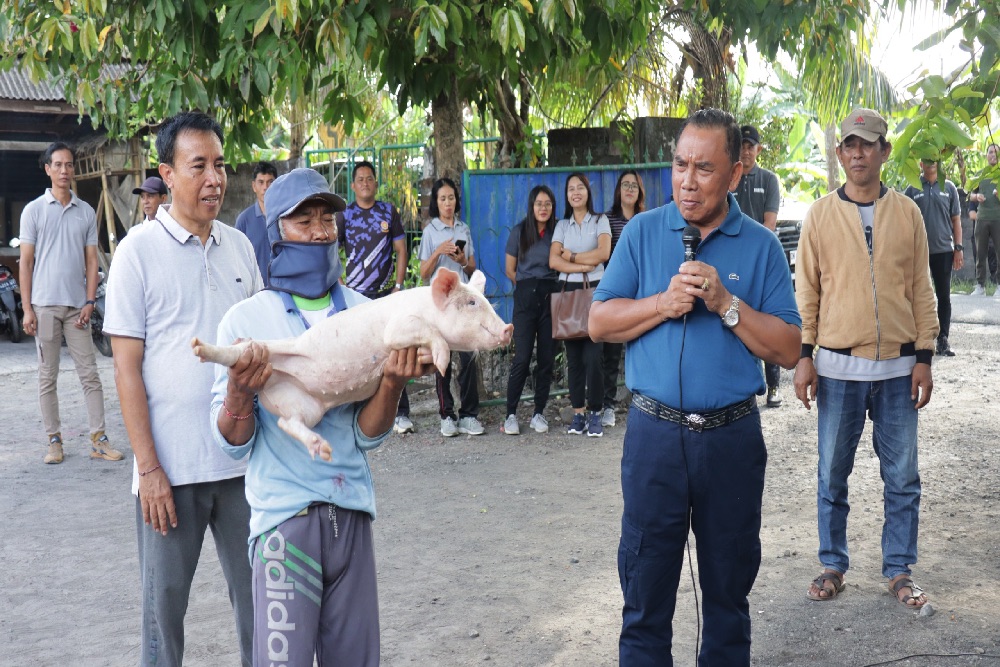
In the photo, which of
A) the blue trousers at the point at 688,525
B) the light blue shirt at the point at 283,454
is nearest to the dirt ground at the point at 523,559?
the blue trousers at the point at 688,525

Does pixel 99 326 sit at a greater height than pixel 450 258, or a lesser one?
lesser

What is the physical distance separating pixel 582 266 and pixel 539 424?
1388mm

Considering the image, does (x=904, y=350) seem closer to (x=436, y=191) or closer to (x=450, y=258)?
(x=450, y=258)

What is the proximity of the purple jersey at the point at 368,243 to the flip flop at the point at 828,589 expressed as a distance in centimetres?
454

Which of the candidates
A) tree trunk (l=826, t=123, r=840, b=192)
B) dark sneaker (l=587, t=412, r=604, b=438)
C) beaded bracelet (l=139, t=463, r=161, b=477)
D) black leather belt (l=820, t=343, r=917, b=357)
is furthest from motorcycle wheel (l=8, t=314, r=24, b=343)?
tree trunk (l=826, t=123, r=840, b=192)

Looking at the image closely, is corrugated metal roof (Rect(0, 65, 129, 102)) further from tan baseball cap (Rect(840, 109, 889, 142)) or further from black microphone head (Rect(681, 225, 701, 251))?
black microphone head (Rect(681, 225, 701, 251))

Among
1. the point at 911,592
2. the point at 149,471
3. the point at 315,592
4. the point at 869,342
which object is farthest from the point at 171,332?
the point at 911,592

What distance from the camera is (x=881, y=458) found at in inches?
183

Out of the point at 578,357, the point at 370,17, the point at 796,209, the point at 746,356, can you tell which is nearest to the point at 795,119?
the point at 796,209

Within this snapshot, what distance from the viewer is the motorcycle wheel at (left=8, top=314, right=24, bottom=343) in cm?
1373

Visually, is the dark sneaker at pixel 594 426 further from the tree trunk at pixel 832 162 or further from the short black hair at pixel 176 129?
the tree trunk at pixel 832 162

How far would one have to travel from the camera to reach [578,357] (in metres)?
7.97

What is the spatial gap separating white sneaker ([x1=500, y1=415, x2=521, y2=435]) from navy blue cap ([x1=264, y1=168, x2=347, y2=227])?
5.48 meters

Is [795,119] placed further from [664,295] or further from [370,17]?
[664,295]
